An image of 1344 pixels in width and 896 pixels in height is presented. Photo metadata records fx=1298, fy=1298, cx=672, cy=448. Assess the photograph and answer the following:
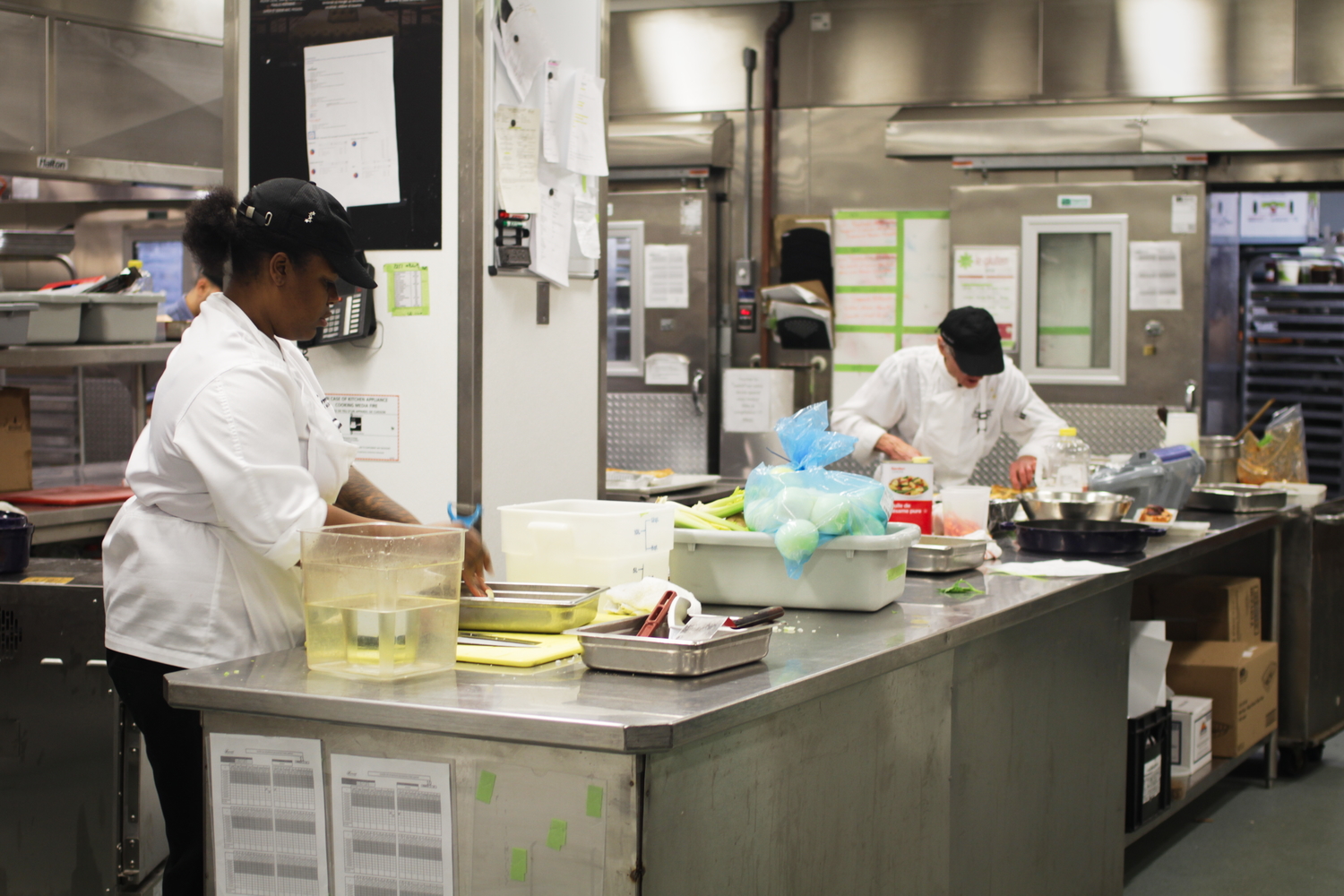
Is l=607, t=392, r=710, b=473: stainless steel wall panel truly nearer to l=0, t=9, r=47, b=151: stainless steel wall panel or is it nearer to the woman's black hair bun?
l=0, t=9, r=47, b=151: stainless steel wall panel

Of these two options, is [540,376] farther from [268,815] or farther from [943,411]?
[943,411]

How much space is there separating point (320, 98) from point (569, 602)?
182 centimetres

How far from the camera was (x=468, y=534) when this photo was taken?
2.18 meters

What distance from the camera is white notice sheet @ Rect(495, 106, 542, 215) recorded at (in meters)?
3.30

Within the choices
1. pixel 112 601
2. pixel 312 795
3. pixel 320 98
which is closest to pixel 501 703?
pixel 312 795

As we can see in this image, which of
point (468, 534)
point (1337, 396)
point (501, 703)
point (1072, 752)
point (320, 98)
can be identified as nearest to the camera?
point (501, 703)

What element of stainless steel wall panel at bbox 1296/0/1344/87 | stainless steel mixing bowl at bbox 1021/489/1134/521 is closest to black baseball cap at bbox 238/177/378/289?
stainless steel mixing bowl at bbox 1021/489/1134/521

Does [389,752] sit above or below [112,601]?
below

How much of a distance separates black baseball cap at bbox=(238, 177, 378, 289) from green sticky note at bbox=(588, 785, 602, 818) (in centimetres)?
102

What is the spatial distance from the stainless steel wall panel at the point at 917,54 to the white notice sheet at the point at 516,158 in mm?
4134

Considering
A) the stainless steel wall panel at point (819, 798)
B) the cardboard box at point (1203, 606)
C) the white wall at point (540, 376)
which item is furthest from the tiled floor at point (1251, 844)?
the white wall at point (540, 376)

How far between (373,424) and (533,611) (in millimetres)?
1371

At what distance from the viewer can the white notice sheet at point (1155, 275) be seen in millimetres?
6230

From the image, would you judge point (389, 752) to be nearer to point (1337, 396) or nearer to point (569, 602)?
point (569, 602)
